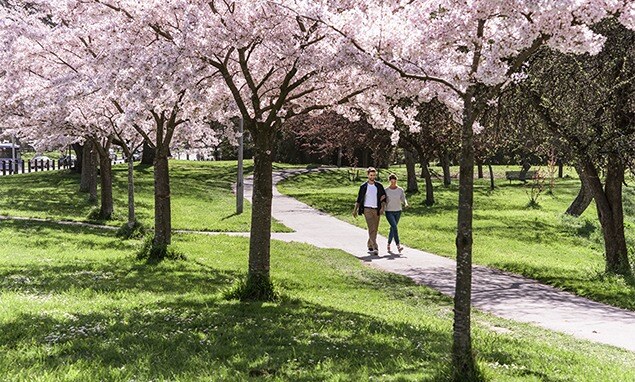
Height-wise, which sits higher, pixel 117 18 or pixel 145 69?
pixel 117 18

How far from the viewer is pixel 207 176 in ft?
156

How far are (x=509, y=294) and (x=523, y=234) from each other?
11414mm

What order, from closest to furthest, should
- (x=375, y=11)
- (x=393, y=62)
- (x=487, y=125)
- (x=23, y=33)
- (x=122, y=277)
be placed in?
1. (x=393, y=62)
2. (x=375, y=11)
3. (x=122, y=277)
4. (x=23, y=33)
5. (x=487, y=125)

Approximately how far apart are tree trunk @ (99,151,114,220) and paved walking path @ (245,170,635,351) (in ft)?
22.1

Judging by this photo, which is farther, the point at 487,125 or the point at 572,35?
the point at 487,125

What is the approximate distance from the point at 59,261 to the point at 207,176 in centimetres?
3444

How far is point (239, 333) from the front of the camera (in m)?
7.37

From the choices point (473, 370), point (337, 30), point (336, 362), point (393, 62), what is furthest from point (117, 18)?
point (473, 370)

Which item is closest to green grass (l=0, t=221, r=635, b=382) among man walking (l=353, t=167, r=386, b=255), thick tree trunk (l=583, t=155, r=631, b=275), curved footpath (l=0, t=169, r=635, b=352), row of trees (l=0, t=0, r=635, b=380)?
curved footpath (l=0, t=169, r=635, b=352)

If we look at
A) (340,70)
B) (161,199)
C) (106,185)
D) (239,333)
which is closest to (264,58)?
(340,70)

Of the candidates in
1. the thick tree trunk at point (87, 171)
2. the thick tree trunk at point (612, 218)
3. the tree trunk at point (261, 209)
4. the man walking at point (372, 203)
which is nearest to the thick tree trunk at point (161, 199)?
the man walking at point (372, 203)

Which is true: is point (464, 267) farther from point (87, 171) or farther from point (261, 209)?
point (87, 171)

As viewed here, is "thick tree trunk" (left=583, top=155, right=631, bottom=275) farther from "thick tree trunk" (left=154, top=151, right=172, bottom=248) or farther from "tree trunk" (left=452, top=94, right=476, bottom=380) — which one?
"tree trunk" (left=452, top=94, right=476, bottom=380)

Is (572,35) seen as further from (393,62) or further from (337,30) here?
(337,30)
